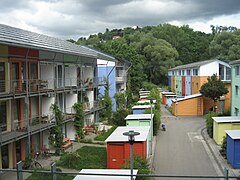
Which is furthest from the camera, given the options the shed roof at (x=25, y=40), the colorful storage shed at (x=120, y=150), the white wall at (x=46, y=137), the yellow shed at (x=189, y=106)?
the yellow shed at (x=189, y=106)

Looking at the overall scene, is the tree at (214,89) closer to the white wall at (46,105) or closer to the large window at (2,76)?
the white wall at (46,105)

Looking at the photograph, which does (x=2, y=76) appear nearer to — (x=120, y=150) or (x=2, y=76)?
(x=2, y=76)

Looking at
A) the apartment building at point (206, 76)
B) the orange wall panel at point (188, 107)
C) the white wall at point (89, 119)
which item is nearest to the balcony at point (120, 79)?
the orange wall panel at point (188, 107)

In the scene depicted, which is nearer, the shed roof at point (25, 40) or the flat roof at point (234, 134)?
the shed roof at point (25, 40)

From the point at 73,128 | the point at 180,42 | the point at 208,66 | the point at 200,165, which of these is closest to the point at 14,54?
the point at 73,128

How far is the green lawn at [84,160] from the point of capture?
705 inches

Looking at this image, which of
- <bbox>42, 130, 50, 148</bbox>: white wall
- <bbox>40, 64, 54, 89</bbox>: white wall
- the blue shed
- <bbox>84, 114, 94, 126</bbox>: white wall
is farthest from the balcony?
the blue shed

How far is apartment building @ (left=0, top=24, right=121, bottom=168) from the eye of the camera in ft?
55.4

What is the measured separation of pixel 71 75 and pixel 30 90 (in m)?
8.60

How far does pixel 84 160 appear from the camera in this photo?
19.1 metres

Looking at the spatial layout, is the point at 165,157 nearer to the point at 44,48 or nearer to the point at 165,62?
the point at 44,48

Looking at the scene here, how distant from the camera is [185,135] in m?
28.4

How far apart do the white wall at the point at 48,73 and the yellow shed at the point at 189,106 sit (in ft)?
73.3

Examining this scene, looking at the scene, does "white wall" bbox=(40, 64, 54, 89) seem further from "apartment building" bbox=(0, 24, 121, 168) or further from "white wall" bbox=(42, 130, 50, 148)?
"white wall" bbox=(42, 130, 50, 148)
